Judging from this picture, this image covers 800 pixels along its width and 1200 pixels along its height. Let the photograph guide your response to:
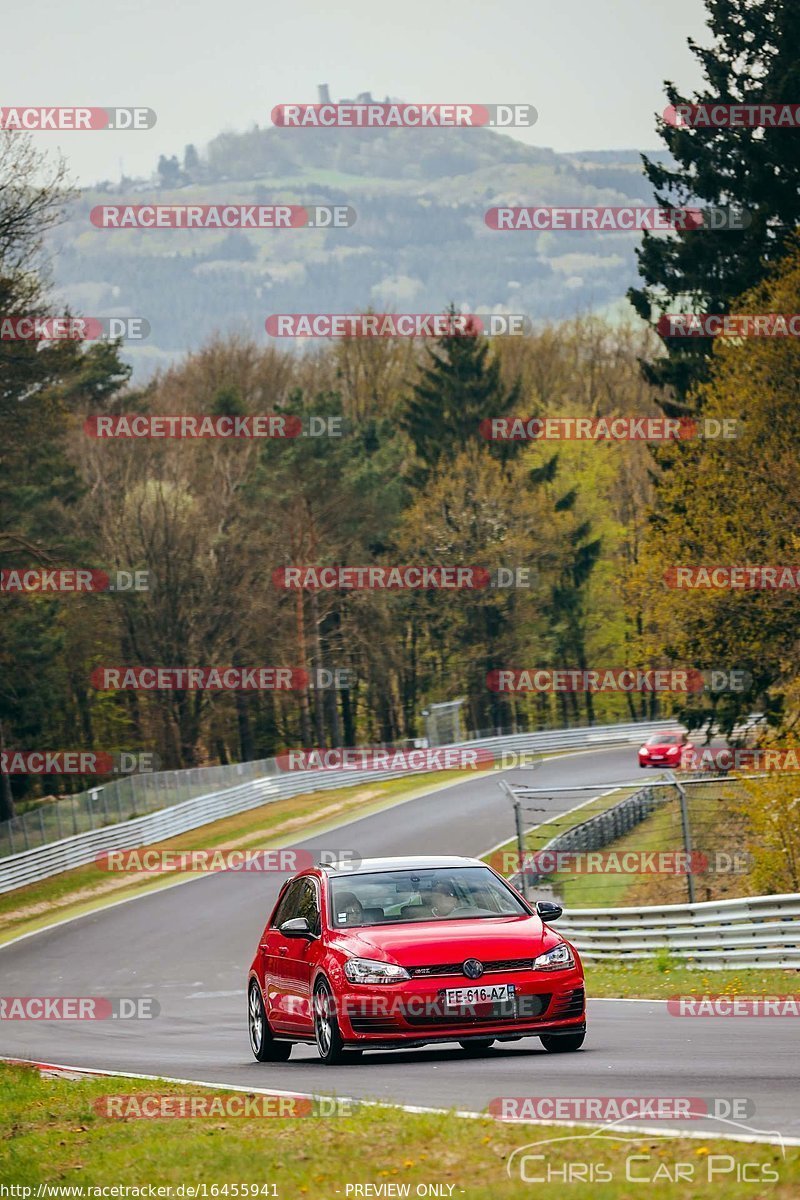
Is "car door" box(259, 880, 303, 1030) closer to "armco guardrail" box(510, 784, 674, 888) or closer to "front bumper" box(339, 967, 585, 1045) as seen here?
"front bumper" box(339, 967, 585, 1045)

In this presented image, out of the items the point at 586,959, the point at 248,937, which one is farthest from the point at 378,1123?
the point at 248,937

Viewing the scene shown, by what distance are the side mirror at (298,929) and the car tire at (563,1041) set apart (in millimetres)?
1806

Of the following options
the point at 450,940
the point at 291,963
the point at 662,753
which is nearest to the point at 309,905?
the point at 291,963

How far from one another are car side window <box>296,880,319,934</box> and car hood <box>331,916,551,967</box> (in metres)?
0.58

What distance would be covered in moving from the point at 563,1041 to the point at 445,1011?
1.05 metres

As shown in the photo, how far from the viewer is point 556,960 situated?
1141 centimetres

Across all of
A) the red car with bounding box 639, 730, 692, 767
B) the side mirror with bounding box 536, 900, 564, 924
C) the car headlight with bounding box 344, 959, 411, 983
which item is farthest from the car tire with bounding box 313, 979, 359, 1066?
the red car with bounding box 639, 730, 692, 767

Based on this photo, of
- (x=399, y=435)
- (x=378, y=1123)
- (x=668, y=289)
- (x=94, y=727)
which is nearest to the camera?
(x=378, y=1123)

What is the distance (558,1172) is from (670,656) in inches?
1189

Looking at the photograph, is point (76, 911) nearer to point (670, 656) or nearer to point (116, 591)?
point (670, 656)

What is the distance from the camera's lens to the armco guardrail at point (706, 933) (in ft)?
62.3

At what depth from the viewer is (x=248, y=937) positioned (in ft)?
107

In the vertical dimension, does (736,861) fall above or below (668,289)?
below

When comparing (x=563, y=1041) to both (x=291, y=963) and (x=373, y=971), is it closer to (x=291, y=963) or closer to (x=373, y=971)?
(x=373, y=971)
